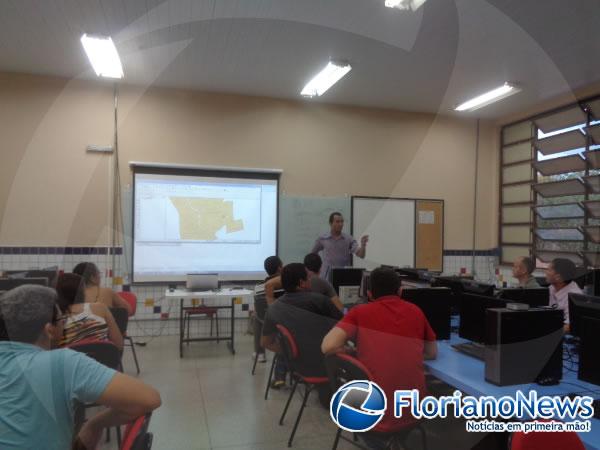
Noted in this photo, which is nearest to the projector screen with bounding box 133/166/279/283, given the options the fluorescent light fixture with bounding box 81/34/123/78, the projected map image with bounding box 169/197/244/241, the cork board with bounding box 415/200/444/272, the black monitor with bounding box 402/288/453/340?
the projected map image with bounding box 169/197/244/241

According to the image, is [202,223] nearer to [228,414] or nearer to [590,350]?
[228,414]

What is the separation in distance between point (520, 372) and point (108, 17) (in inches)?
160

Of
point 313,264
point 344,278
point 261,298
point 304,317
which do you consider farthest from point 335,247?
point 304,317

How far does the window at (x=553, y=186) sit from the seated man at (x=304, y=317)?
3833mm

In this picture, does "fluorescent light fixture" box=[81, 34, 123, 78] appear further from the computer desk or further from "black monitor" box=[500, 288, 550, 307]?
"black monitor" box=[500, 288, 550, 307]

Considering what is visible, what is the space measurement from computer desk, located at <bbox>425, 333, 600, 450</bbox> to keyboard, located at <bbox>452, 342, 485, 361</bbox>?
3 centimetres

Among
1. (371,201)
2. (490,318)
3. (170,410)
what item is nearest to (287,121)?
(371,201)

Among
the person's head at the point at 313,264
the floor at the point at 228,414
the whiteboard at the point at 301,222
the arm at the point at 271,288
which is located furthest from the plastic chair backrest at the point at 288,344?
the whiteboard at the point at 301,222

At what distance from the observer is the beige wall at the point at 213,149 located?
4875 mm

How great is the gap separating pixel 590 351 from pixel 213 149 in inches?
181

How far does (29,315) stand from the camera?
1.39 meters

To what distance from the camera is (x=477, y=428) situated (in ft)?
7.36

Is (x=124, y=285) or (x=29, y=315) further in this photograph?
(x=124, y=285)

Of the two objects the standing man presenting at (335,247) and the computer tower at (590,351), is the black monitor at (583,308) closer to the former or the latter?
the computer tower at (590,351)
